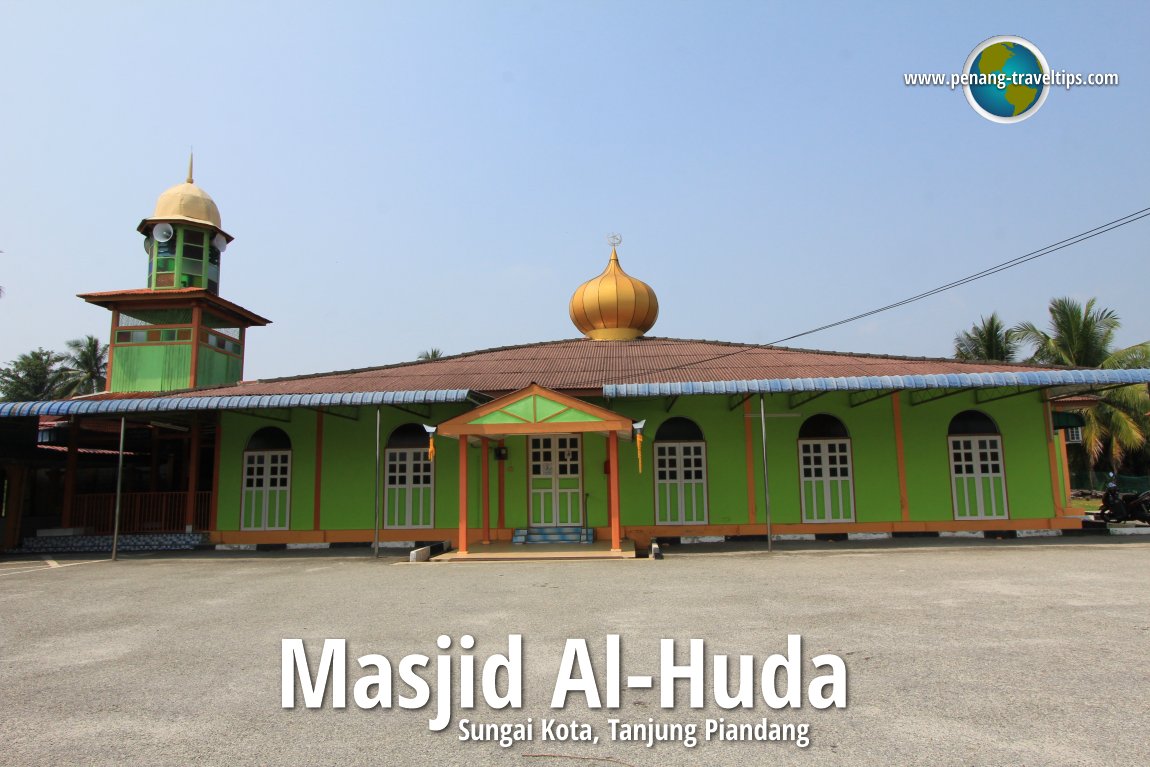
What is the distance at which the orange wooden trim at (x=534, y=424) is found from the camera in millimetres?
12156

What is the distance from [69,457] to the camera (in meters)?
16.2

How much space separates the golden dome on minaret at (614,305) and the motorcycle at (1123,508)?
36.4 ft

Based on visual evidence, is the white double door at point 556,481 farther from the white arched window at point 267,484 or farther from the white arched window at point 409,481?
the white arched window at point 267,484

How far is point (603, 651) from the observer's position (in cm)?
542

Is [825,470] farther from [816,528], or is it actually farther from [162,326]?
[162,326]

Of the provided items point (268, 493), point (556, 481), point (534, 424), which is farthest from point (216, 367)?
point (534, 424)

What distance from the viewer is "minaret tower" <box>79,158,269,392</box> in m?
20.2

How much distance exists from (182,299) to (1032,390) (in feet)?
68.3

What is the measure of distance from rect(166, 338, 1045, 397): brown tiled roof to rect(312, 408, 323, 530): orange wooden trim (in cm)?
74

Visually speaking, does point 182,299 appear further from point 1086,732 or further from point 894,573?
point 1086,732

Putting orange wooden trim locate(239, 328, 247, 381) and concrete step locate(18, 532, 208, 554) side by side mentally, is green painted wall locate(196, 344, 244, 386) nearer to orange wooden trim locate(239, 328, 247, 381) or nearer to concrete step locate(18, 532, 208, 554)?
orange wooden trim locate(239, 328, 247, 381)

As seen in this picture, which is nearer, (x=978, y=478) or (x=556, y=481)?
(x=978, y=478)

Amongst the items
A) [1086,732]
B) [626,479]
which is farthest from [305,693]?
[626,479]

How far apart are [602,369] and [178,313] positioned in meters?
12.8
